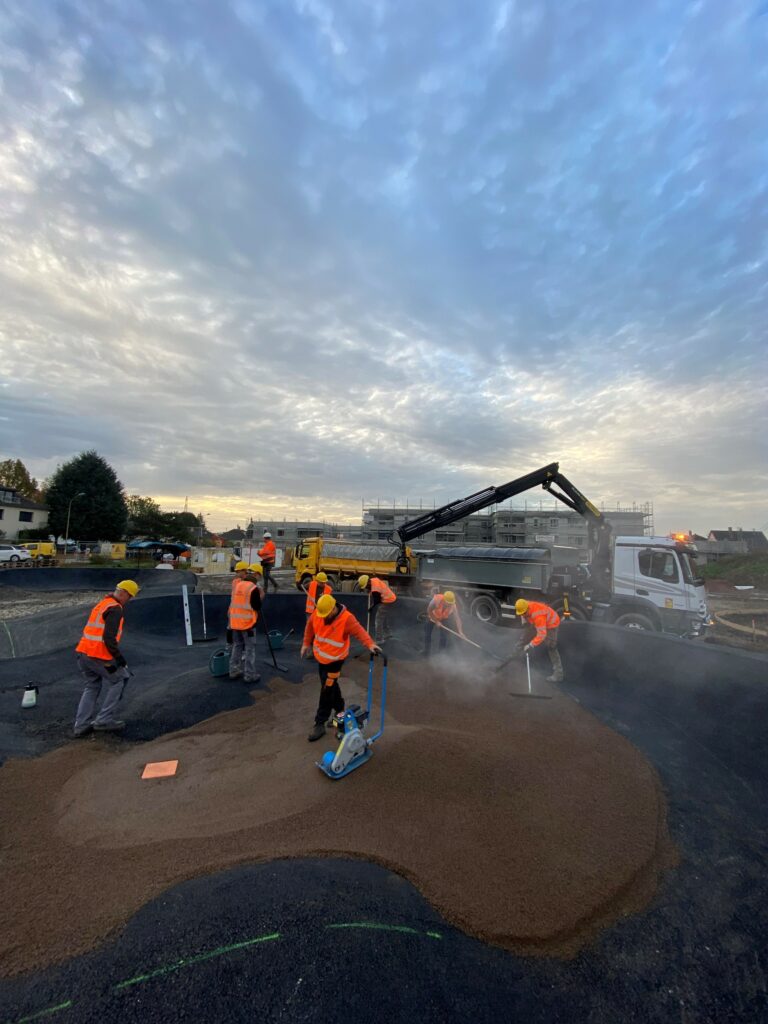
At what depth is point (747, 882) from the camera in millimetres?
3516

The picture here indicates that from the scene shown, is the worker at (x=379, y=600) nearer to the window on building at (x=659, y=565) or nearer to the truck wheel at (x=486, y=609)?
the truck wheel at (x=486, y=609)

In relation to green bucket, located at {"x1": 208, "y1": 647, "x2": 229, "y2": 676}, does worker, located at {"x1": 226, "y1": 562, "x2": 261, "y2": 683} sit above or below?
above

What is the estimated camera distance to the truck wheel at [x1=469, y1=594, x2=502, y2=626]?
13.7 m

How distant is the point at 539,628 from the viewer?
7.70 m

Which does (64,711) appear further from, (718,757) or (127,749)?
(718,757)

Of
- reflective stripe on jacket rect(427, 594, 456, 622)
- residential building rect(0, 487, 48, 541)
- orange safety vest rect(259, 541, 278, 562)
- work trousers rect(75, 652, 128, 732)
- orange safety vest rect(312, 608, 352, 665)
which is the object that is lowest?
work trousers rect(75, 652, 128, 732)

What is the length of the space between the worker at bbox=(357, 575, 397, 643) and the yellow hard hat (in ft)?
14.6

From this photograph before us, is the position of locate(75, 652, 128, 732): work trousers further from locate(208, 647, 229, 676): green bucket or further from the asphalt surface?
the asphalt surface

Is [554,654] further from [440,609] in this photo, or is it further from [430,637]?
[430,637]

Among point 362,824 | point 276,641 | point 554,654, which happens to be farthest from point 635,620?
point 362,824

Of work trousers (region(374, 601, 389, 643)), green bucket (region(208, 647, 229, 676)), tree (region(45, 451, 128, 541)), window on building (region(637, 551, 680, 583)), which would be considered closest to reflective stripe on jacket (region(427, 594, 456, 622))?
work trousers (region(374, 601, 389, 643))

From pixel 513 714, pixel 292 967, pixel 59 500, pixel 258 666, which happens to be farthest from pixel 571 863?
pixel 59 500

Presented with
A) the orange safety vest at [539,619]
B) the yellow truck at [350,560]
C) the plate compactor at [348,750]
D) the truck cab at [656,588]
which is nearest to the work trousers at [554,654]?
the orange safety vest at [539,619]

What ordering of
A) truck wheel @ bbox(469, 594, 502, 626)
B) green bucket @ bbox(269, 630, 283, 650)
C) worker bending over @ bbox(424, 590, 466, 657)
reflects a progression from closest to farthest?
worker bending over @ bbox(424, 590, 466, 657) → green bucket @ bbox(269, 630, 283, 650) → truck wheel @ bbox(469, 594, 502, 626)
